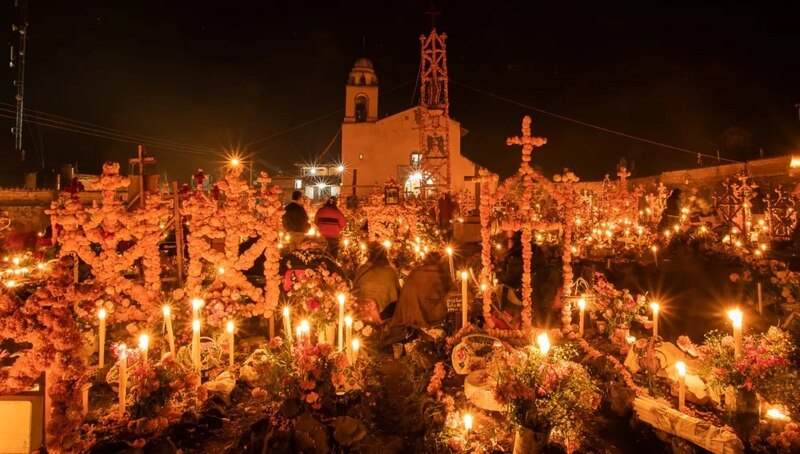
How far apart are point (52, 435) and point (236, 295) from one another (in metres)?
3.18

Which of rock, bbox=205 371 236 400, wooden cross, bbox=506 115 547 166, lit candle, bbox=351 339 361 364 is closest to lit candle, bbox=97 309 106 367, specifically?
rock, bbox=205 371 236 400

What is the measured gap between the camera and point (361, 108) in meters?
40.3

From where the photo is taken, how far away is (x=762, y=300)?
8016 millimetres

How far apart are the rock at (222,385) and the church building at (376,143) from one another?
33.1 meters

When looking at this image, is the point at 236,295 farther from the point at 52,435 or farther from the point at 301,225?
the point at 301,225

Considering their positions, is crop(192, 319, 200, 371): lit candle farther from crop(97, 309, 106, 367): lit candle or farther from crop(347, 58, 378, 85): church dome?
crop(347, 58, 378, 85): church dome

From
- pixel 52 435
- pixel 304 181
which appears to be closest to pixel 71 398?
pixel 52 435

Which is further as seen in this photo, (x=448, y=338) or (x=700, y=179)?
(x=700, y=179)

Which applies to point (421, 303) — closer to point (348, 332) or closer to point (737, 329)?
point (348, 332)

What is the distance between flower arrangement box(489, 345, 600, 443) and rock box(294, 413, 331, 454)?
5.57 ft

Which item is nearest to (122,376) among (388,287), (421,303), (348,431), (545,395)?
(348,431)

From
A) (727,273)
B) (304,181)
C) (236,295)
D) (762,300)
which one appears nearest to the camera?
(236,295)

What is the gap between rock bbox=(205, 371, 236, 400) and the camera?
5.86m

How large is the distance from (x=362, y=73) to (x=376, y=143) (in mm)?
5497
